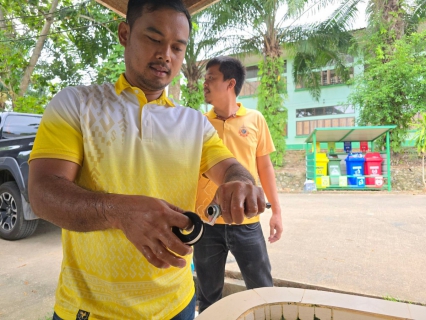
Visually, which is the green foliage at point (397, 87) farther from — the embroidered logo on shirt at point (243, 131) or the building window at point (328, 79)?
the embroidered logo on shirt at point (243, 131)

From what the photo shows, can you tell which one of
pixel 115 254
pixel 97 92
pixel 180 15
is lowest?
pixel 115 254

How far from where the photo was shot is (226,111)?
2.72 metres

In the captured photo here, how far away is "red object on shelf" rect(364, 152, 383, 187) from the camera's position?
37.8 feet

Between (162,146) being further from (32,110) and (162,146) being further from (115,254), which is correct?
(32,110)

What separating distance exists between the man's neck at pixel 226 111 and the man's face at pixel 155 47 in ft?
4.32

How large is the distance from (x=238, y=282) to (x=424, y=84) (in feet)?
44.4

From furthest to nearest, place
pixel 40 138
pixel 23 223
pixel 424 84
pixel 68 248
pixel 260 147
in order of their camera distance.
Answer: pixel 424 84, pixel 23 223, pixel 260 147, pixel 68 248, pixel 40 138

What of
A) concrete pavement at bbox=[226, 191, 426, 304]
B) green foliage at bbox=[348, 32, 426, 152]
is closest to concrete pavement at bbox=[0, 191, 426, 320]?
concrete pavement at bbox=[226, 191, 426, 304]

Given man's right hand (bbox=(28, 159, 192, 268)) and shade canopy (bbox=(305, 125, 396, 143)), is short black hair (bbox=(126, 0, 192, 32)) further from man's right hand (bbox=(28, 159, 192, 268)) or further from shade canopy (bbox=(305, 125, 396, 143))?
shade canopy (bbox=(305, 125, 396, 143))

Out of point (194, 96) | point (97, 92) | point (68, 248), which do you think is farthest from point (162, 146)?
point (194, 96)

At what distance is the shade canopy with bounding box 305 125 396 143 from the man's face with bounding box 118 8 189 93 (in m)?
10.7

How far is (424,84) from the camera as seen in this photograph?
44.8ft

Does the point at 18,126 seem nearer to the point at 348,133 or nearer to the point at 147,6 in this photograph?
the point at 147,6

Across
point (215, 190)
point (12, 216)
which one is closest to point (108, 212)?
point (215, 190)
